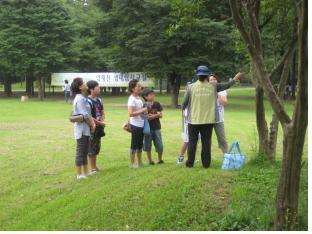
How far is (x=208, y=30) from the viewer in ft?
85.3

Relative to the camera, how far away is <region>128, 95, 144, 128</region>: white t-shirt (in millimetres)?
8125

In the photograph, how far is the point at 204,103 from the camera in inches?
291

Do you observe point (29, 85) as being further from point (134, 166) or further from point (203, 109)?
point (203, 109)

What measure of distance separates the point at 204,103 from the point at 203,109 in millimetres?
92

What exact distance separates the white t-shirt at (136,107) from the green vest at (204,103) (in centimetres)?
115

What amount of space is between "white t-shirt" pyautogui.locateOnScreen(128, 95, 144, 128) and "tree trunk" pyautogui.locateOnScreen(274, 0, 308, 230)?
3.82 meters

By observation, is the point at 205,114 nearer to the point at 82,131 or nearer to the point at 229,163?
the point at 229,163

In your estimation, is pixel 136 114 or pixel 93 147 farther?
pixel 93 147

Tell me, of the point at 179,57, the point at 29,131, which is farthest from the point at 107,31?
the point at 29,131

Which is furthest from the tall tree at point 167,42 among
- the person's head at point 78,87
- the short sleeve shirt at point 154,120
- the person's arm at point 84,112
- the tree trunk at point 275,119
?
the person's arm at point 84,112

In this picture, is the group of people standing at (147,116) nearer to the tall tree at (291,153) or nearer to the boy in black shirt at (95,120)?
the boy in black shirt at (95,120)

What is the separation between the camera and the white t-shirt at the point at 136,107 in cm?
812

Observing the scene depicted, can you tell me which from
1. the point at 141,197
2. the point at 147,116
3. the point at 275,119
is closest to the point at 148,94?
the point at 147,116

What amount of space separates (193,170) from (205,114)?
881 millimetres
